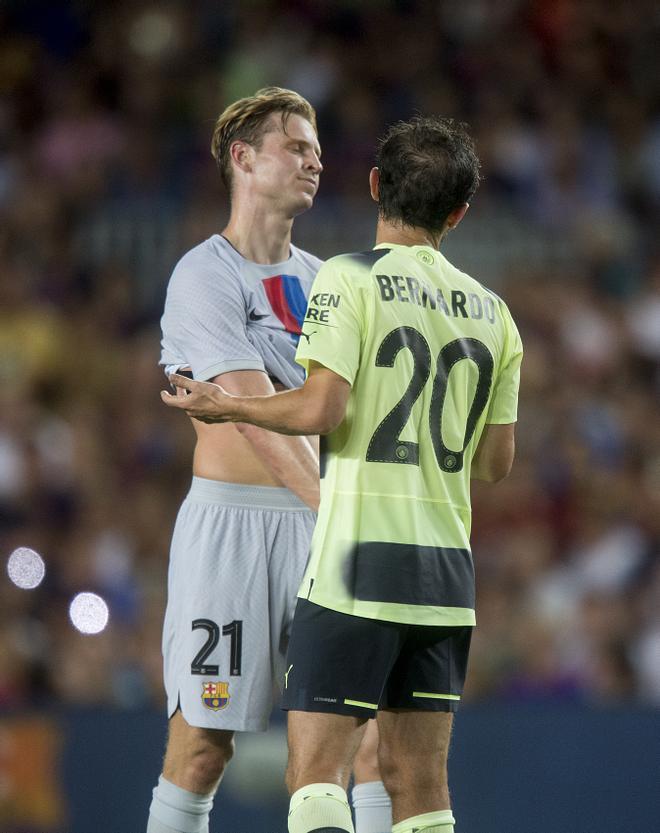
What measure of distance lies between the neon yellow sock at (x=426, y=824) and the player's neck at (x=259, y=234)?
57.2 inches

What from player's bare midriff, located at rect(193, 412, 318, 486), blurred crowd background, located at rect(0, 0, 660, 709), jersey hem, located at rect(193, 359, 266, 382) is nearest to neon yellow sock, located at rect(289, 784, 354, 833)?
player's bare midriff, located at rect(193, 412, 318, 486)

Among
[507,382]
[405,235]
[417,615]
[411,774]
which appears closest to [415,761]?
[411,774]

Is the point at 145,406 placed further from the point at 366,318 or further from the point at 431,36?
the point at 366,318

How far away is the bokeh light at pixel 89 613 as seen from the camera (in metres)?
6.01

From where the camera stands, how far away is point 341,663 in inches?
105

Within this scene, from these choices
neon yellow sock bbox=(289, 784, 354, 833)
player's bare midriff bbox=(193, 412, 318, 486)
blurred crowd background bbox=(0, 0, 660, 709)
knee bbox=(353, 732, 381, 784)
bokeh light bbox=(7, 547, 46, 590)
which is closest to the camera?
neon yellow sock bbox=(289, 784, 354, 833)

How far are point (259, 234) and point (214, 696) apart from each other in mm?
1149

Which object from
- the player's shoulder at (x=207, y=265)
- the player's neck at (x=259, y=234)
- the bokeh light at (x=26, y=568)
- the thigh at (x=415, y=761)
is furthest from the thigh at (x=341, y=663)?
the bokeh light at (x=26, y=568)

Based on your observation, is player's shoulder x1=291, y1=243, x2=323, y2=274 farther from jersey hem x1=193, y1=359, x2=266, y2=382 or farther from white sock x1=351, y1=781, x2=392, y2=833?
white sock x1=351, y1=781, x2=392, y2=833

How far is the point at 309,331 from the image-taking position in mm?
2693

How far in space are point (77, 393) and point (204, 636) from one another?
13.6 feet

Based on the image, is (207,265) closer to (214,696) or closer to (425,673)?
(214,696)

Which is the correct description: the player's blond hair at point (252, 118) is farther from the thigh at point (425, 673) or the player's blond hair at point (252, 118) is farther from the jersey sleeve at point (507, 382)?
the thigh at point (425, 673)

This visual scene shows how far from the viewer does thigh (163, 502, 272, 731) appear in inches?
128
